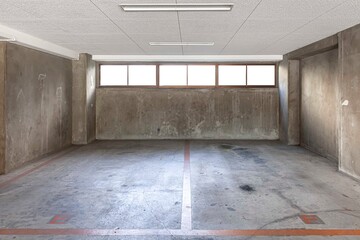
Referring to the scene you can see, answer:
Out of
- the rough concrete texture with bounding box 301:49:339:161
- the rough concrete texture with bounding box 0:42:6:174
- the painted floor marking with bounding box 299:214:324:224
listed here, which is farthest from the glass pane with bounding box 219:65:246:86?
the painted floor marking with bounding box 299:214:324:224

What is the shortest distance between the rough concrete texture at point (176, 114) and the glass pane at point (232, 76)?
0.88 ft

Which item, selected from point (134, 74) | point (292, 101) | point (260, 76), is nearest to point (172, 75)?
point (134, 74)

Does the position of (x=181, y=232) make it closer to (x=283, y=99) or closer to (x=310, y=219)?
(x=310, y=219)

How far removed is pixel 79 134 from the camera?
742cm

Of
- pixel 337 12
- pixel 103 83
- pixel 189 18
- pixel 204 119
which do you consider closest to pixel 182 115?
pixel 204 119

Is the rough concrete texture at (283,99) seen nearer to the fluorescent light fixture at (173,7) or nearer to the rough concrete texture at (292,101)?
the rough concrete texture at (292,101)

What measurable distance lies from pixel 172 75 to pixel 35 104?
13.7 ft

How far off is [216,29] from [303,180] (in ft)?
9.34

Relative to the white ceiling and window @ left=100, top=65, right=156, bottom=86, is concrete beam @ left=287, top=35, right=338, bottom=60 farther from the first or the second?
window @ left=100, top=65, right=156, bottom=86

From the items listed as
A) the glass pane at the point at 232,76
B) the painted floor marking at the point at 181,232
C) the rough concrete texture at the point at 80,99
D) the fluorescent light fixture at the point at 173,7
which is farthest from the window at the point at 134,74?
the painted floor marking at the point at 181,232

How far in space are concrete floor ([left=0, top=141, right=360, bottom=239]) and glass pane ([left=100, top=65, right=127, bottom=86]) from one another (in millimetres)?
3356

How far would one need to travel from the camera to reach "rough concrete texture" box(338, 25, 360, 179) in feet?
13.6

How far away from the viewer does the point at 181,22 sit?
4.16 metres

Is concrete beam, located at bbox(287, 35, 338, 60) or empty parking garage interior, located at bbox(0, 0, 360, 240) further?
concrete beam, located at bbox(287, 35, 338, 60)
